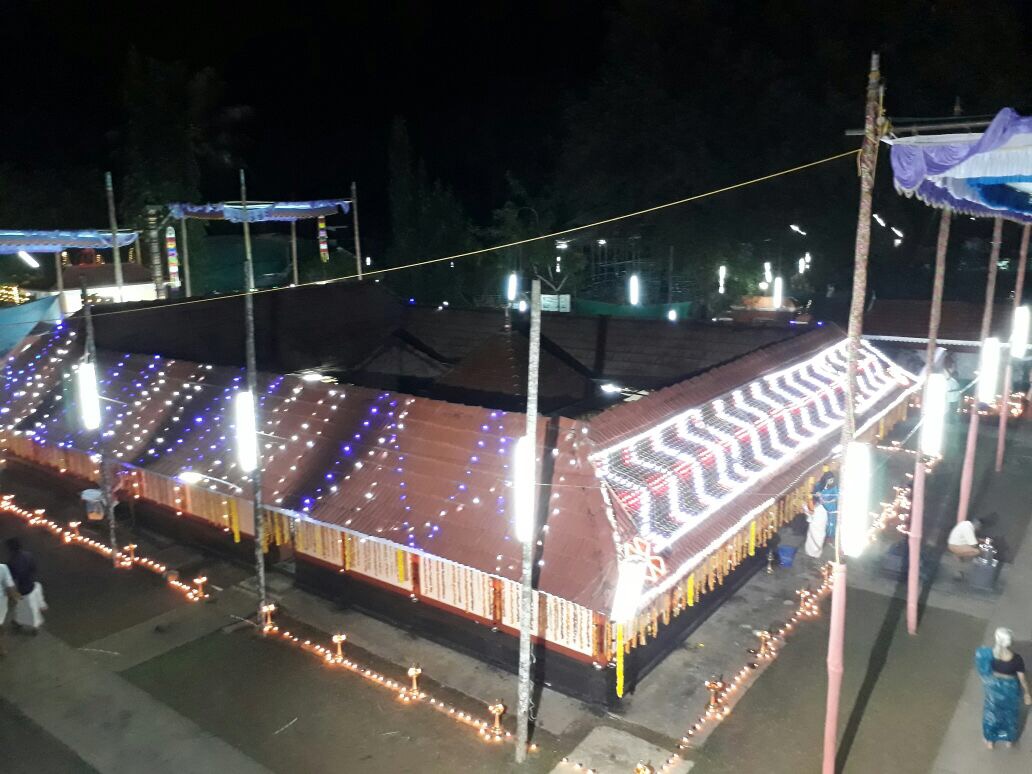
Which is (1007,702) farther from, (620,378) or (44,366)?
(44,366)

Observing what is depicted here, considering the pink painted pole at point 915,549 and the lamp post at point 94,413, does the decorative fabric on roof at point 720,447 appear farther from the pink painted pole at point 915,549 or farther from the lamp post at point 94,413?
the lamp post at point 94,413

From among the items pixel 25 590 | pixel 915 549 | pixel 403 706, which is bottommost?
pixel 403 706

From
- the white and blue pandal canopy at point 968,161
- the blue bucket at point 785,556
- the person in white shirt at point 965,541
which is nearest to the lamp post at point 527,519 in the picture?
the white and blue pandal canopy at point 968,161

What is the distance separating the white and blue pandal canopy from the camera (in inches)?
308

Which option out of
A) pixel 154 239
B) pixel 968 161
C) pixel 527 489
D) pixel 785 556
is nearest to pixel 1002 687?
pixel 785 556

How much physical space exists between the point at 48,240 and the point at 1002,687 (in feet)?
88.8

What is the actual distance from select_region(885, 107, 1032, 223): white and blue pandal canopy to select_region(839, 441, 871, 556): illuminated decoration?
136 inches

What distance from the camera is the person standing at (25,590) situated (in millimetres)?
12945

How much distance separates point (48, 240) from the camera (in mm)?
24719

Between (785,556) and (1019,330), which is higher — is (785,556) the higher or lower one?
the lower one

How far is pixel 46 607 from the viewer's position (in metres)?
13.9

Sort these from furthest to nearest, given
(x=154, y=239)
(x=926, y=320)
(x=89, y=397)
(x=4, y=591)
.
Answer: (x=926, y=320) < (x=154, y=239) < (x=89, y=397) < (x=4, y=591)

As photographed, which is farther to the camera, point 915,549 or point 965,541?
point 965,541

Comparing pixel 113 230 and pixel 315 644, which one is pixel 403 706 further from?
pixel 113 230
